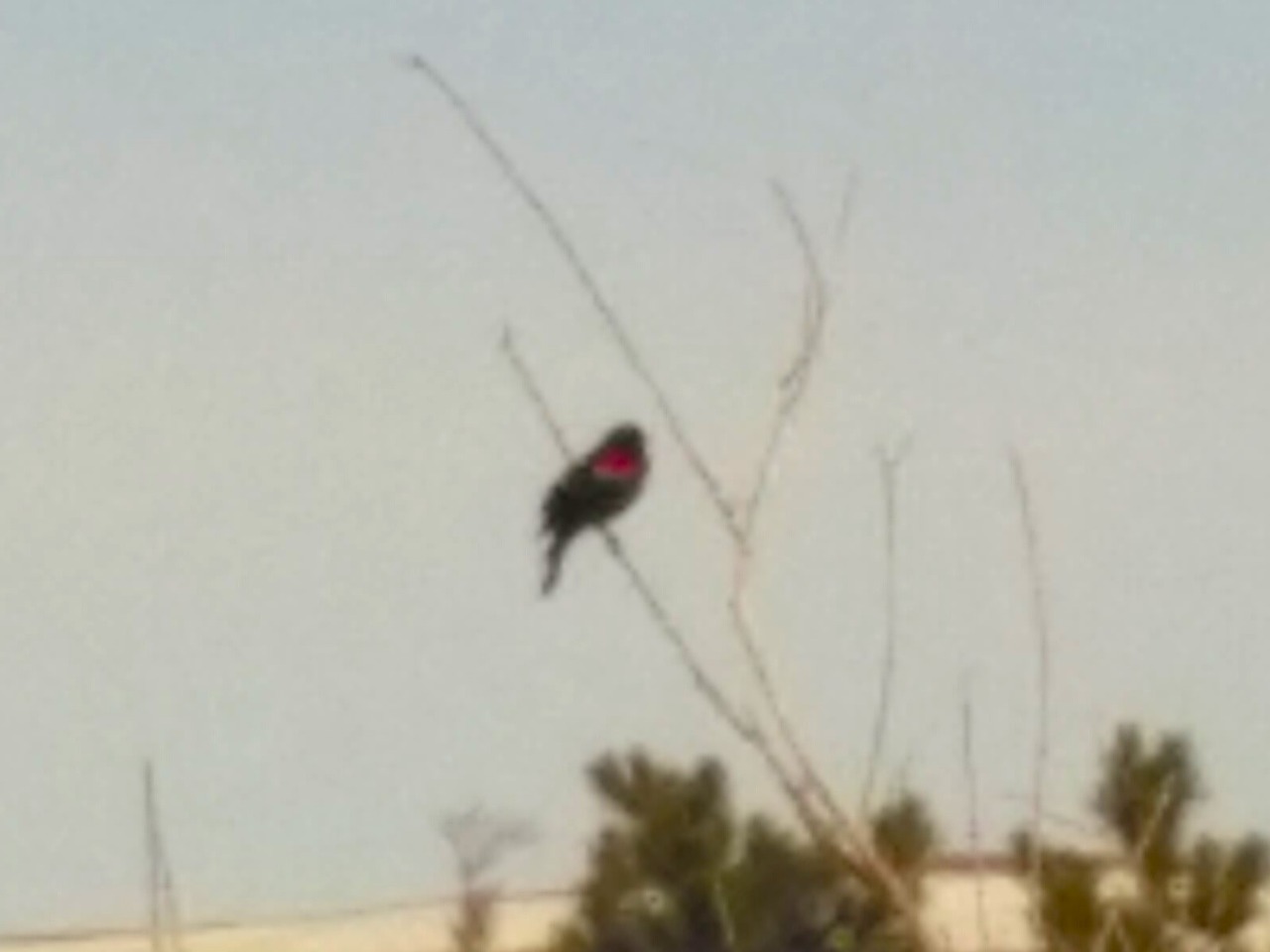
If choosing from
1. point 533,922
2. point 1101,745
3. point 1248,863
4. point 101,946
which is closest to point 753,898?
point 1248,863

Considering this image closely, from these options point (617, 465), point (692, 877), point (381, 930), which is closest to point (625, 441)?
point (617, 465)

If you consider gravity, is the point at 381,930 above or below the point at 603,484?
above

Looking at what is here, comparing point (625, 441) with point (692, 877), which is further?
point (692, 877)

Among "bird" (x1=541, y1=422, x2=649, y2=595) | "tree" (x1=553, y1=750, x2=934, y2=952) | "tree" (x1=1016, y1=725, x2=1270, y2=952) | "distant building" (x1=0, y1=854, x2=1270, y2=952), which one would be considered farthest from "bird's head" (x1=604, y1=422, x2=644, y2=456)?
"distant building" (x1=0, y1=854, x2=1270, y2=952)

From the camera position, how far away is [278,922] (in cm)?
6400

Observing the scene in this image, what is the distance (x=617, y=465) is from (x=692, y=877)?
7818 millimetres

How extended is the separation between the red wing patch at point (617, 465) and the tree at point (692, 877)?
6456 millimetres

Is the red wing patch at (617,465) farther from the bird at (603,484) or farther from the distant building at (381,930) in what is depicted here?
the distant building at (381,930)

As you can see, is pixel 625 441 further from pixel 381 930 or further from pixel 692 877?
pixel 381 930

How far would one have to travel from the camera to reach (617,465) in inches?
509

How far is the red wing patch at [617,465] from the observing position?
41.4ft

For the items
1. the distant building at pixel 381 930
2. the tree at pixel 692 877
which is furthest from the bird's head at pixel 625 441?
the distant building at pixel 381 930

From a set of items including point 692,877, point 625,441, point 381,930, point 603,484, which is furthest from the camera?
point 381,930

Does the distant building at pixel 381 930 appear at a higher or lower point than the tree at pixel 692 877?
higher
